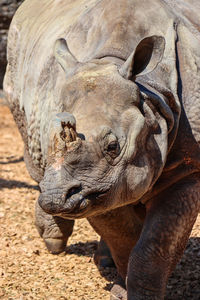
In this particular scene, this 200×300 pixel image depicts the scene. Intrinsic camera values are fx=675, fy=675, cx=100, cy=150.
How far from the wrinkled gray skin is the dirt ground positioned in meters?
0.52

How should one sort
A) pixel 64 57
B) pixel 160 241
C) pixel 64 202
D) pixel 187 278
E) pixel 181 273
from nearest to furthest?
pixel 64 202 < pixel 64 57 < pixel 160 241 < pixel 187 278 < pixel 181 273

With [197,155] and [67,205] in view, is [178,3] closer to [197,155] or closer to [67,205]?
[197,155]

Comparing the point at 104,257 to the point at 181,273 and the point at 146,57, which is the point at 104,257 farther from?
the point at 146,57

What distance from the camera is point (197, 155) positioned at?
4250mm

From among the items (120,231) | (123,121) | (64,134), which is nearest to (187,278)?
(120,231)

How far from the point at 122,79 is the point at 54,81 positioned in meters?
0.93

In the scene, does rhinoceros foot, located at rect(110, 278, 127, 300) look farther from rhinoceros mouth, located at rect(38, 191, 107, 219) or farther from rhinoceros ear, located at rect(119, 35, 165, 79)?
rhinoceros ear, located at rect(119, 35, 165, 79)

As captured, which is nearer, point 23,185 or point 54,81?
point 54,81

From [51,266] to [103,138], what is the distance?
2.59 meters

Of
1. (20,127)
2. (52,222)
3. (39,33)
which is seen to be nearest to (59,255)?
(52,222)

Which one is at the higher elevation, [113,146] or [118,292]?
[113,146]

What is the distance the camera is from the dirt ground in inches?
199

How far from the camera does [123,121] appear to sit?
11.5 ft

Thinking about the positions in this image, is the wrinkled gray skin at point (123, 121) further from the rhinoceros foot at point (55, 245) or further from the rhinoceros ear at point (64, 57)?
the rhinoceros foot at point (55, 245)
